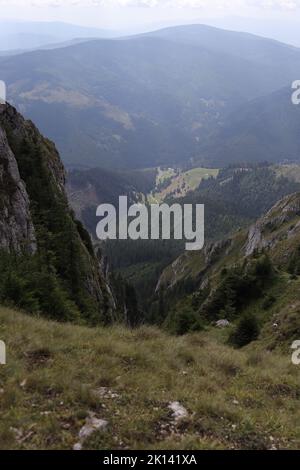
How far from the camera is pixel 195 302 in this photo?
185 ft

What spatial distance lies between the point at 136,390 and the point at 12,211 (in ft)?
80.7

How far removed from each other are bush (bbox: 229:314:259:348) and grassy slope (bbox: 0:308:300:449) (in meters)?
10.3

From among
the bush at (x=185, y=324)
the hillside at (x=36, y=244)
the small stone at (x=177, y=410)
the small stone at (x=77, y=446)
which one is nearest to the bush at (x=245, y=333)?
the bush at (x=185, y=324)

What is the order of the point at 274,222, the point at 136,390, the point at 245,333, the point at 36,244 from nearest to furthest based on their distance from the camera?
the point at 136,390 → the point at 245,333 → the point at 36,244 → the point at 274,222

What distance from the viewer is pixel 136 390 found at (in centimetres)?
1238

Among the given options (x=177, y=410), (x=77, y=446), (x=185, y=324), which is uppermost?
A: (x=77, y=446)

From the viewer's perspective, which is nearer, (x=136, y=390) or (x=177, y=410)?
(x=177, y=410)

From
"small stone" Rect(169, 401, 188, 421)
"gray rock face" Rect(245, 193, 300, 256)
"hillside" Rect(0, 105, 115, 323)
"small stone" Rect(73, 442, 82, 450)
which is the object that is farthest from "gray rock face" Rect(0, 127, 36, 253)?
"gray rock face" Rect(245, 193, 300, 256)

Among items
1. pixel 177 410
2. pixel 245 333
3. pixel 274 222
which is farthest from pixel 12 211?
pixel 274 222

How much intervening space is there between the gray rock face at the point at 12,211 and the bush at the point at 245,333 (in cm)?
1579

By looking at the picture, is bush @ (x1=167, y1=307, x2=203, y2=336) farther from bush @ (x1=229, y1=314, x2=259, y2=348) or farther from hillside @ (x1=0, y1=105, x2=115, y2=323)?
hillside @ (x1=0, y1=105, x2=115, y2=323)

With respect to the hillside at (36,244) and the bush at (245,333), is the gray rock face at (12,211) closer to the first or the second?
the hillside at (36,244)

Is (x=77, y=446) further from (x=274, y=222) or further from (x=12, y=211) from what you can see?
(x=274, y=222)
